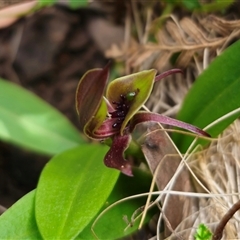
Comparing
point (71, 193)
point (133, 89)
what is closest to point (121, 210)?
point (71, 193)

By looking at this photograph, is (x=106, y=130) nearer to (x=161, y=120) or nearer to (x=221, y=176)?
(x=161, y=120)

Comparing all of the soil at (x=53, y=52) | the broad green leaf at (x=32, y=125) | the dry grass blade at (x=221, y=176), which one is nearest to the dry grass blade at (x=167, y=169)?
the dry grass blade at (x=221, y=176)

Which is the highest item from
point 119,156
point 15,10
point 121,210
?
point 15,10

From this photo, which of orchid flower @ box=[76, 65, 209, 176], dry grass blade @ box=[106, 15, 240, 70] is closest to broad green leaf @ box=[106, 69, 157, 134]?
orchid flower @ box=[76, 65, 209, 176]

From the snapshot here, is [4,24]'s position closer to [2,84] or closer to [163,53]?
[2,84]

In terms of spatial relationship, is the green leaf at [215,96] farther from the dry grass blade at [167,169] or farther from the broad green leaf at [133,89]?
the broad green leaf at [133,89]

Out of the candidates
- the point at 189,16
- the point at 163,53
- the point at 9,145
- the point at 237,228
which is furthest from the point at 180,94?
the point at 9,145
